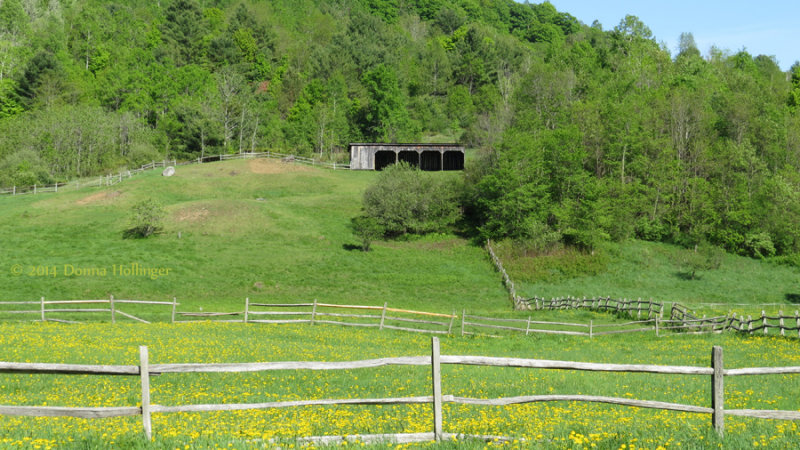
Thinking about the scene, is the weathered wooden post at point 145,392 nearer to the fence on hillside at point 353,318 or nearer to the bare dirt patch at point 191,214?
the fence on hillside at point 353,318

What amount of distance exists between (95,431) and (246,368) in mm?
2272

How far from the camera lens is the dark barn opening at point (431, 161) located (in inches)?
3915

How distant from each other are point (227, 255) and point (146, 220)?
9.08m

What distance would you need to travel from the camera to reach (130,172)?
82812 millimetres

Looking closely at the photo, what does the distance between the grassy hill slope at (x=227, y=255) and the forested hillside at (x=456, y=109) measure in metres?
12.6

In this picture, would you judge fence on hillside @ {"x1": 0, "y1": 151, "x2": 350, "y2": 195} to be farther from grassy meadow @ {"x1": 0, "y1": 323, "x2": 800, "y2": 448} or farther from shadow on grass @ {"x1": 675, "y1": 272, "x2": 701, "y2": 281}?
grassy meadow @ {"x1": 0, "y1": 323, "x2": 800, "y2": 448}

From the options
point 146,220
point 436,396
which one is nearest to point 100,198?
point 146,220

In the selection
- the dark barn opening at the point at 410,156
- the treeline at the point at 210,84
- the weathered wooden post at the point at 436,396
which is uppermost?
the treeline at the point at 210,84

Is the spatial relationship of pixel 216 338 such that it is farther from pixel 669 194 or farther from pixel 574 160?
pixel 669 194

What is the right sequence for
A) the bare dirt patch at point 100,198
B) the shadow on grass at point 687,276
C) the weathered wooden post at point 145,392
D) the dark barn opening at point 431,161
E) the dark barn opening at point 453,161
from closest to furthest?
the weathered wooden post at point 145,392 → the shadow on grass at point 687,276 → the bare dirt patch at point 100,198 → the dark barn opening at point 453,161 → the dark barn opening at point 431,161

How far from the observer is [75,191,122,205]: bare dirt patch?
6606 centimetres

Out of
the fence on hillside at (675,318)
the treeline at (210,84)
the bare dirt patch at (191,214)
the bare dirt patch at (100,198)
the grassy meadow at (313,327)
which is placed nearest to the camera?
the grassy meadow at (313,327)

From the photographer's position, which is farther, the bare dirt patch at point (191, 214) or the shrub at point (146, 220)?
the bare dirt patch at point (191, 214)

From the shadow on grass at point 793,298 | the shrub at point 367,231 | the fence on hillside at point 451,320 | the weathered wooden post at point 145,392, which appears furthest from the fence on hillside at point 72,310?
the shadow on grass at point 793,298
